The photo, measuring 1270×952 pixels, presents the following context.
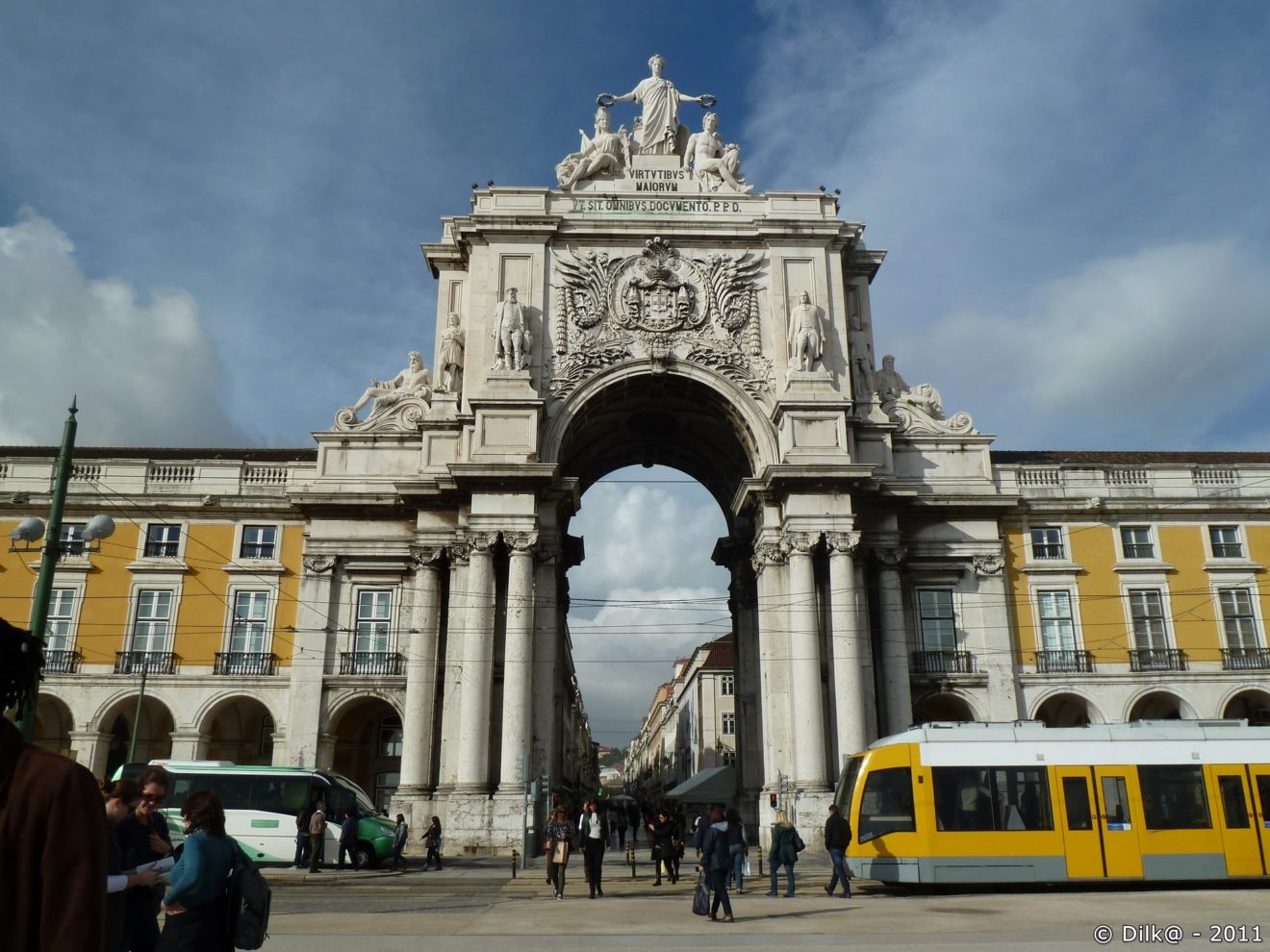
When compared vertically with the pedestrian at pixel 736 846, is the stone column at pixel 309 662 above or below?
above

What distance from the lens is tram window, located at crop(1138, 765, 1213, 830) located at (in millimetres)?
20922

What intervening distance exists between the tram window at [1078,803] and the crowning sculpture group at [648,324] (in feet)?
60.2

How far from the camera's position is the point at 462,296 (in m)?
39.8

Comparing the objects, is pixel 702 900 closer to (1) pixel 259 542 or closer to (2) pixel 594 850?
(2) pixel 594 850

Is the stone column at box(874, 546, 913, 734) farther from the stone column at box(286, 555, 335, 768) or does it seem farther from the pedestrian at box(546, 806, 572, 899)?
the stone column at box(286, 555, 335, 768)

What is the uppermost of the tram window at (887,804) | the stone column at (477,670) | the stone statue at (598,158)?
the stone statue at (598,158)

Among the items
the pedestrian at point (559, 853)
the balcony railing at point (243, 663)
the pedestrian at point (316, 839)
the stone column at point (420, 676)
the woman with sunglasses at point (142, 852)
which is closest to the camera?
the woman with sunglasses at point (142, 852)

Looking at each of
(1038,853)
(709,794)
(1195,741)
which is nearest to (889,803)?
(1038,853)

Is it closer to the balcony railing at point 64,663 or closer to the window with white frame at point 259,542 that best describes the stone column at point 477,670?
the window with white frame at point 259,542

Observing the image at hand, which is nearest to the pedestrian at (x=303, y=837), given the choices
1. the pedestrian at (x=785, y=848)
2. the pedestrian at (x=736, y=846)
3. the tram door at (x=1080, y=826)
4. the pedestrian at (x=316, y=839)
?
the pedestrian at (x=316, y=839)

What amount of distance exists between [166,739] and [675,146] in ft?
95.5

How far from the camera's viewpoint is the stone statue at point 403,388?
3856cm

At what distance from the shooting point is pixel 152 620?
36.6m

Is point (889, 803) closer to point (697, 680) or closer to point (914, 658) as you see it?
point (914, 658)
